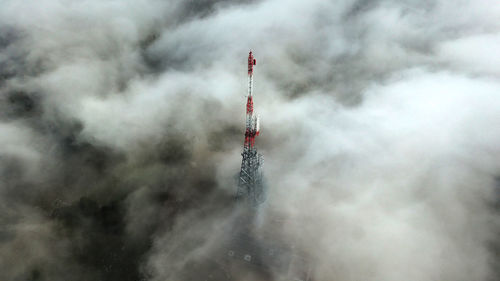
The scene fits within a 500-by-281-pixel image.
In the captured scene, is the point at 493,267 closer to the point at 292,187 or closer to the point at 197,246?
the point at 292,187

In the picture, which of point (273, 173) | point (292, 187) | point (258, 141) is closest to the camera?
point (292, 187)

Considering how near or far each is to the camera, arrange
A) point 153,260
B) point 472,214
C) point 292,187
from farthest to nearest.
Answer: point 292,187
point 472,214
point 153,260

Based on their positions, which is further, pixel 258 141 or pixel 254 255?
pixel 258 141

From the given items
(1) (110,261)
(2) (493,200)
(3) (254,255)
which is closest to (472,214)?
(2) (493,200)

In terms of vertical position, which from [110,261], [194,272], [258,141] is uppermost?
[258,141]

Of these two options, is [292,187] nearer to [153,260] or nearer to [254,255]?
[254,255]

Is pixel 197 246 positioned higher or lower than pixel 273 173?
lower
